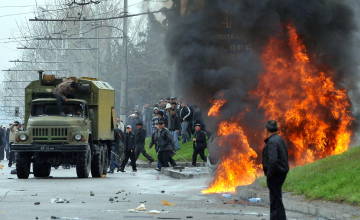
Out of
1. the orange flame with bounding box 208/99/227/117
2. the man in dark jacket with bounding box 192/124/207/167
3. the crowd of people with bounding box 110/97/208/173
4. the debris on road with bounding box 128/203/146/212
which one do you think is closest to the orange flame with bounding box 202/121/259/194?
the orange flame with bounding box 208/99/227/117

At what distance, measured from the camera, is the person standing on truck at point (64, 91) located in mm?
29359

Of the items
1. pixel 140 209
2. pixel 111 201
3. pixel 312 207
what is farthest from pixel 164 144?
pixel 312 207

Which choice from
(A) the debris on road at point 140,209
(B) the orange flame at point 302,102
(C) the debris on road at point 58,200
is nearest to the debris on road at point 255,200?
(A) the debris on road at point 140,209

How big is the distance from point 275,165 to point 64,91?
16.4 metres

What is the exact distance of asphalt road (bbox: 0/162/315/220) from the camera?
1557cm

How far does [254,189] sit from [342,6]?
913 cm

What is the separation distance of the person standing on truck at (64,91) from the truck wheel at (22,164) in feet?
5.55

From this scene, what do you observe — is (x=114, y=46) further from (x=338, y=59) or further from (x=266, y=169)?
(x=266, y=169)

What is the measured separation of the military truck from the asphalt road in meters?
1.78

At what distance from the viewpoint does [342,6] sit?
88.8 ft

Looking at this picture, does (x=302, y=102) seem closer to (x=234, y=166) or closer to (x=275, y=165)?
(x=234, y=166)

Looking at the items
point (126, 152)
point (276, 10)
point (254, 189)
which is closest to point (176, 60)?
point (276, 10)

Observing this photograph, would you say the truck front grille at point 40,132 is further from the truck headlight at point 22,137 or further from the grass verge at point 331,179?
the grass verge at point 331,179

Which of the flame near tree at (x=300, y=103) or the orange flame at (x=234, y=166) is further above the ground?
the flame near tree at (x=300, y=103)
